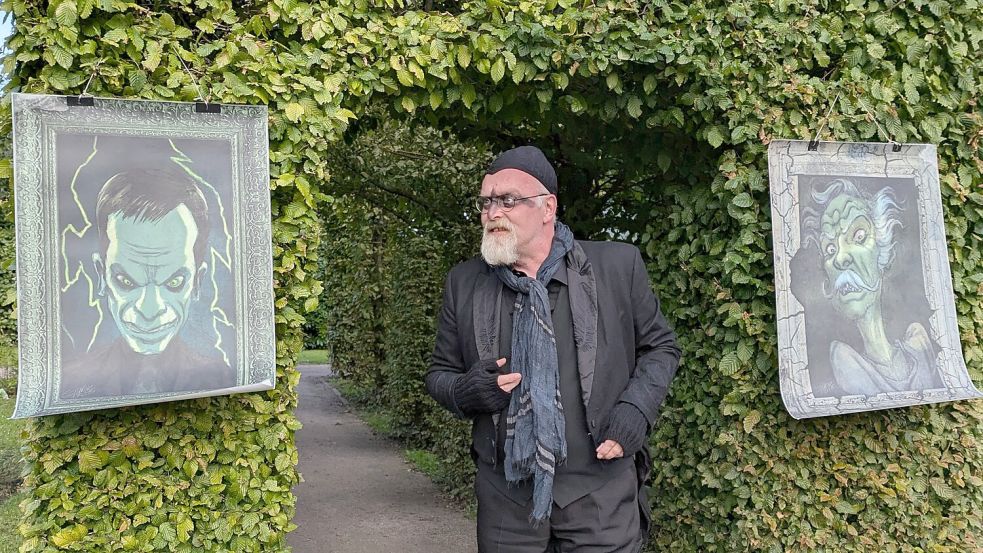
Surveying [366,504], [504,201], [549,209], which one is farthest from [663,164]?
[366,504]

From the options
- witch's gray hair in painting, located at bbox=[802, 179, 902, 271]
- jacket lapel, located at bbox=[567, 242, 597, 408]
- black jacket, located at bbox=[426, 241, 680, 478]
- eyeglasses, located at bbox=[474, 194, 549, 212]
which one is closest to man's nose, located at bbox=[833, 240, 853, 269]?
witch's gray hair in painting, located at bbox=[802, 179, 902, 271]

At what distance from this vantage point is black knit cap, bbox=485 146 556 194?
3.07 meters

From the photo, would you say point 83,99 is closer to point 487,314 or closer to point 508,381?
point 487,314

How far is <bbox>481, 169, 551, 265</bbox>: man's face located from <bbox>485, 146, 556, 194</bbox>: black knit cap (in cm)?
2

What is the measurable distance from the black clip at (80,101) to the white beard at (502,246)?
57.3 inches

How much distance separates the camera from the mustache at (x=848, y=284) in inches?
152

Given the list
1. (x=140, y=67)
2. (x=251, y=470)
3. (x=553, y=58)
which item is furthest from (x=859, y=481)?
(x=140, y=67)

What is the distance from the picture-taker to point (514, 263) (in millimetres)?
3100

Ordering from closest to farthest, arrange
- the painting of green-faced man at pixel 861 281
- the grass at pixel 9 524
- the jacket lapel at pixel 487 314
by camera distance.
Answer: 1. the jacket lapel at pixel 487 314
2. the painting of green-faced man at pixel 861 281
3. the grass at pixel 9 524

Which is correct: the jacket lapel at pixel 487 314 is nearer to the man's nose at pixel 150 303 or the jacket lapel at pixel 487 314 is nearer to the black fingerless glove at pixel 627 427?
the black fingerless glove at pixel 627 427

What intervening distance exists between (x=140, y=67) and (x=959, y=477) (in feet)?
13.3

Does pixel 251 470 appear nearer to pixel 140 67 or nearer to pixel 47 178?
pixel 47 178

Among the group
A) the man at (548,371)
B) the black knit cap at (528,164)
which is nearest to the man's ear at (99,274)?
the man at (548,371)

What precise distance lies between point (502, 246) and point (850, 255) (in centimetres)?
183
